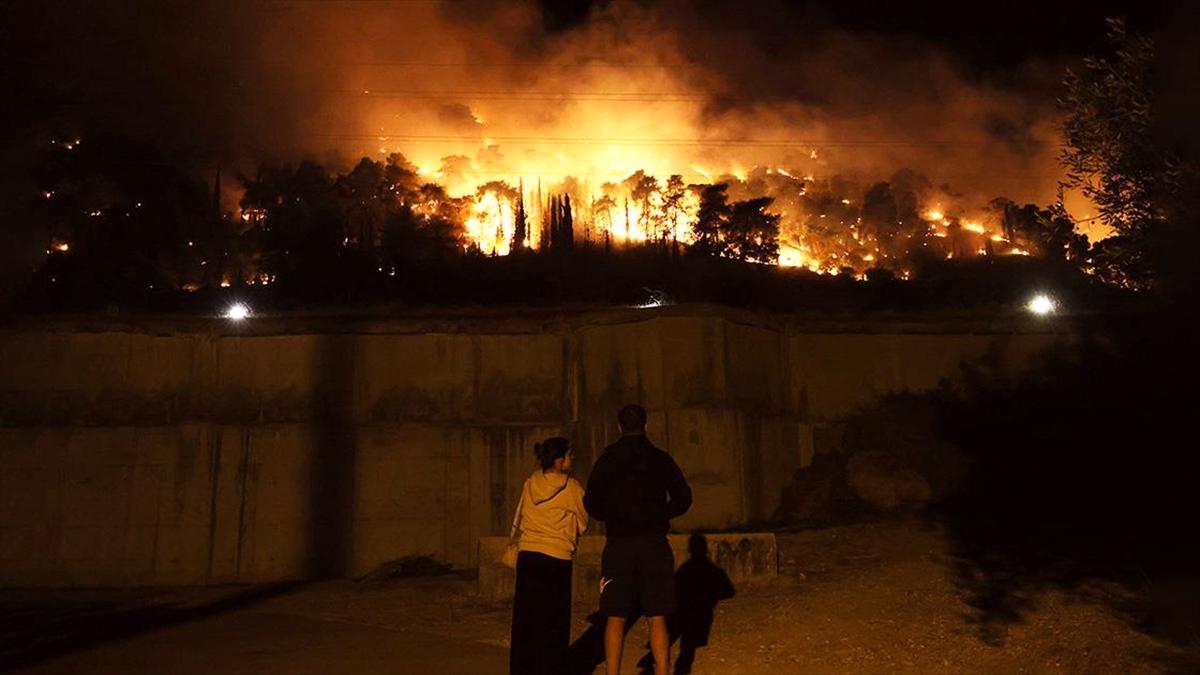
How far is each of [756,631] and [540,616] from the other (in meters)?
3.09

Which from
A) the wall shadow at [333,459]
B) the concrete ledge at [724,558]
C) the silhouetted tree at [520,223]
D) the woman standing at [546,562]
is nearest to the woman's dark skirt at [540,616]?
the woman standing at [546,562]

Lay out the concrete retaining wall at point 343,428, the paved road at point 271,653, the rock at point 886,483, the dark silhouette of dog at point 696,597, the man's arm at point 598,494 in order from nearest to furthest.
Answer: the man's arm at point 598,494 → the paved road at point 271,653 → the dark silhouette of dog at point 696,597 → the concrete retaining wall at point 343,428 → the rock at point 886,483

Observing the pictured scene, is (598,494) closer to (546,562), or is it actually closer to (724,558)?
(546,562)

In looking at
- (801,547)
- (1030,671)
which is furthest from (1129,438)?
(1030,671)

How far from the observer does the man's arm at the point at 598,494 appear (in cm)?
570

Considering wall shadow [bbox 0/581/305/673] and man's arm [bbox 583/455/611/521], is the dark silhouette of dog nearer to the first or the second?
man's arm [bbox 583/455/611/521]

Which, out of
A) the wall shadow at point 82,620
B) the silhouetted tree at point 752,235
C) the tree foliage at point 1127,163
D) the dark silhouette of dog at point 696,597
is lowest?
the wall shadow at point 82,620

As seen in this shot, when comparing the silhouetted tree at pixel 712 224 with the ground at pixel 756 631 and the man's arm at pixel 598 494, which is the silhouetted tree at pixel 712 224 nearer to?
the ground at pixel 756 631

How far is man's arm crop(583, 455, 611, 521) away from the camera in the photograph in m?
5.70

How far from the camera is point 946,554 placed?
33.4ft

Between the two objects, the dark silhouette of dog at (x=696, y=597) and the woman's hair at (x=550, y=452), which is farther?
the dark silhouette of dog at (x=696, y=597)

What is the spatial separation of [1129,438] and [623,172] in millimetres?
62477

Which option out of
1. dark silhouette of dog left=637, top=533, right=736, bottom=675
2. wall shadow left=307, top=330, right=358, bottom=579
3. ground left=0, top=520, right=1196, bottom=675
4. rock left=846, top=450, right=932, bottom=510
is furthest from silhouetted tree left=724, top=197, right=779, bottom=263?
dark silhouette of dog left=637, top=533, right=736, bottom=675

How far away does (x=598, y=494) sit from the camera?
574cm
